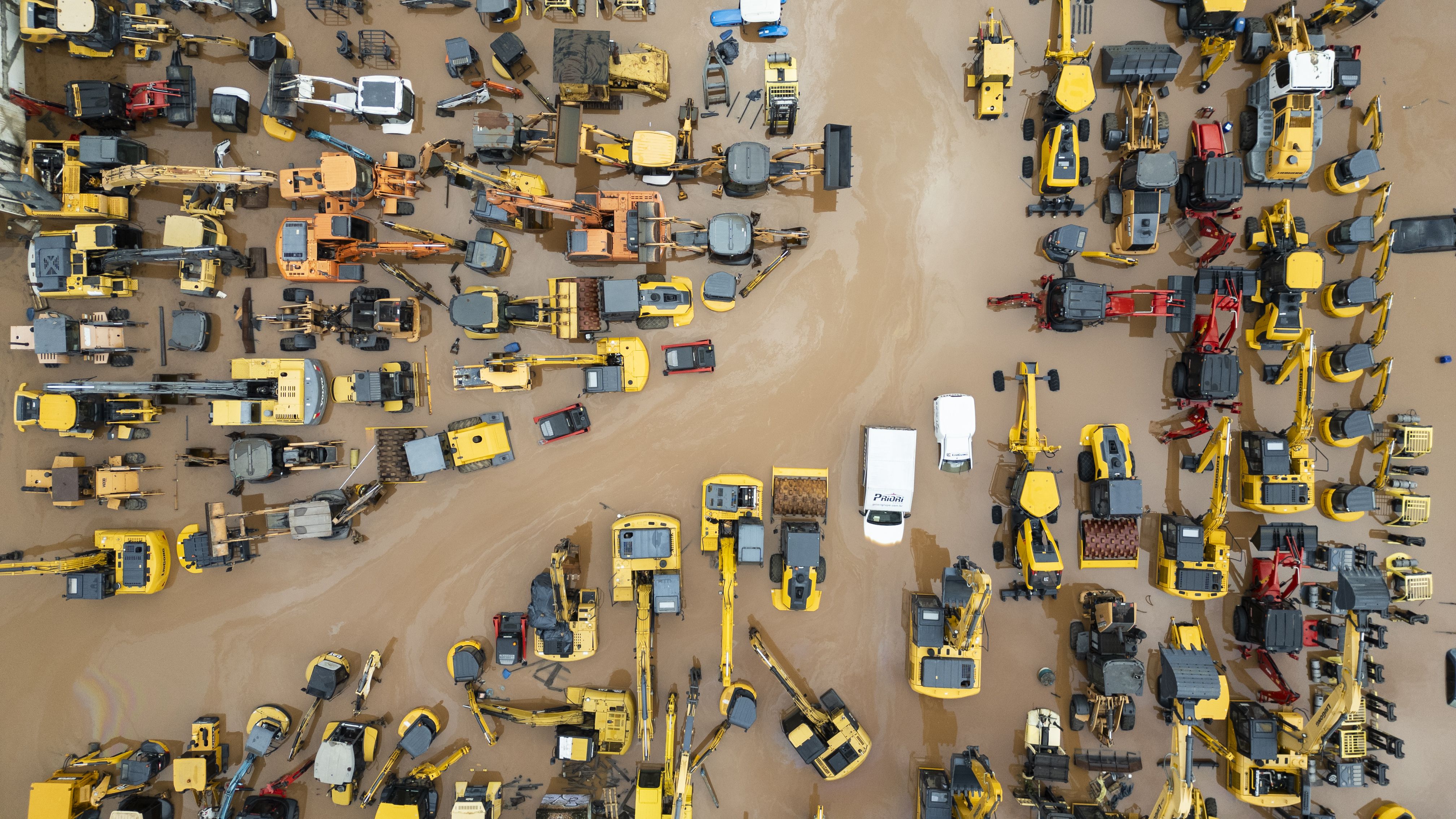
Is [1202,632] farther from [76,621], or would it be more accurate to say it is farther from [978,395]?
[76,621]

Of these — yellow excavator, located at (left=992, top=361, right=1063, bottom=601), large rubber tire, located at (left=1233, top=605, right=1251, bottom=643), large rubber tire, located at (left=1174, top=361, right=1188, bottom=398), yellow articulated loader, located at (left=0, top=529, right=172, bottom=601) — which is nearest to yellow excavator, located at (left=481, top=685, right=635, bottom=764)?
yellow articulated loader, located at (left=0, top=529, right=172, bottom=601)

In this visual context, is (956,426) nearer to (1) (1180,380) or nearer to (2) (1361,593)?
(1) (1180,380)

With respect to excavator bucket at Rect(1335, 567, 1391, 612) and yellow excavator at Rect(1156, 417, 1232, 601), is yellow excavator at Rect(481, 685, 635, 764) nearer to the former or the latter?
yellow excavator at Rect(1156, 417, 1232, 601)

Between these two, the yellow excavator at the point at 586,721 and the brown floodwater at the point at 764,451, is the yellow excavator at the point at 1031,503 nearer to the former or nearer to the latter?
the brown floodwater at the point at 764,451

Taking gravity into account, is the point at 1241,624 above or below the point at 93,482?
below

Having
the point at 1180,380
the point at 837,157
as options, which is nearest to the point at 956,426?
the point at 1180,380

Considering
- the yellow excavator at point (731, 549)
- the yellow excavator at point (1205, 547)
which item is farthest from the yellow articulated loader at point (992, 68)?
the yellow excavator at point (731, 549)

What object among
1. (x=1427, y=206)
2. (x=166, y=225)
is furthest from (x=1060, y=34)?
(x=166, y=225)
